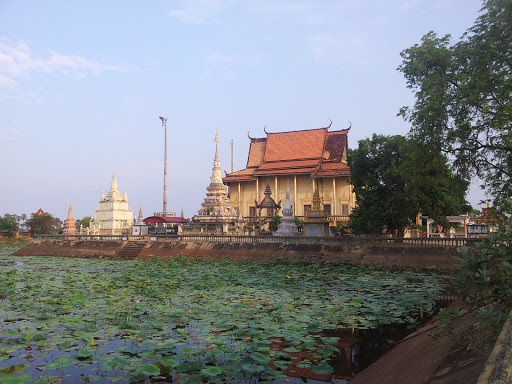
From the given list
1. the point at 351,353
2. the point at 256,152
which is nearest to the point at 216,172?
the point at 256,152

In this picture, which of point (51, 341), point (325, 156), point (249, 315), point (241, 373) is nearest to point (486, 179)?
point (249, 315)

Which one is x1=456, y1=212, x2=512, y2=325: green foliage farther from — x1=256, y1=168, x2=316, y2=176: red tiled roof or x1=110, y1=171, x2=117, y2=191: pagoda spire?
x1=110, y1=171, x2=117, y2=191: pagoda spire

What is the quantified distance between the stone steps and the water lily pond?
1193 cm

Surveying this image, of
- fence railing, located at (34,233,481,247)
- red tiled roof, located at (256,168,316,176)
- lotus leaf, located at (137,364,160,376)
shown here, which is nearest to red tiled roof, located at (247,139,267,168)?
red tiled roof, located at (256,168,316,176)

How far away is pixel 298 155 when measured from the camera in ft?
132

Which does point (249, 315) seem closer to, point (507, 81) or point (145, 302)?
point (145, 302)

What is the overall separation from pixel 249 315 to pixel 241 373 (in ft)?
9.58

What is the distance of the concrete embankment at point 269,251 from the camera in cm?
1684

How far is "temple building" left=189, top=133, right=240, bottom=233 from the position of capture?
32.8 m

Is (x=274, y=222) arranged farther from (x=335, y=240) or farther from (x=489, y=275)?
(x=489, y=275)

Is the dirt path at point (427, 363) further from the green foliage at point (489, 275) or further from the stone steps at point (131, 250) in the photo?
the stone steps at point (131, 250)

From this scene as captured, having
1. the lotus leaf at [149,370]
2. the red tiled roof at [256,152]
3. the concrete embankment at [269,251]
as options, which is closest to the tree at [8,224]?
the concrete embankment at [269,251]

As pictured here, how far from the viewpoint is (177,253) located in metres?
24.0

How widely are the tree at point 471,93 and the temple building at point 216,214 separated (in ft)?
62.1
